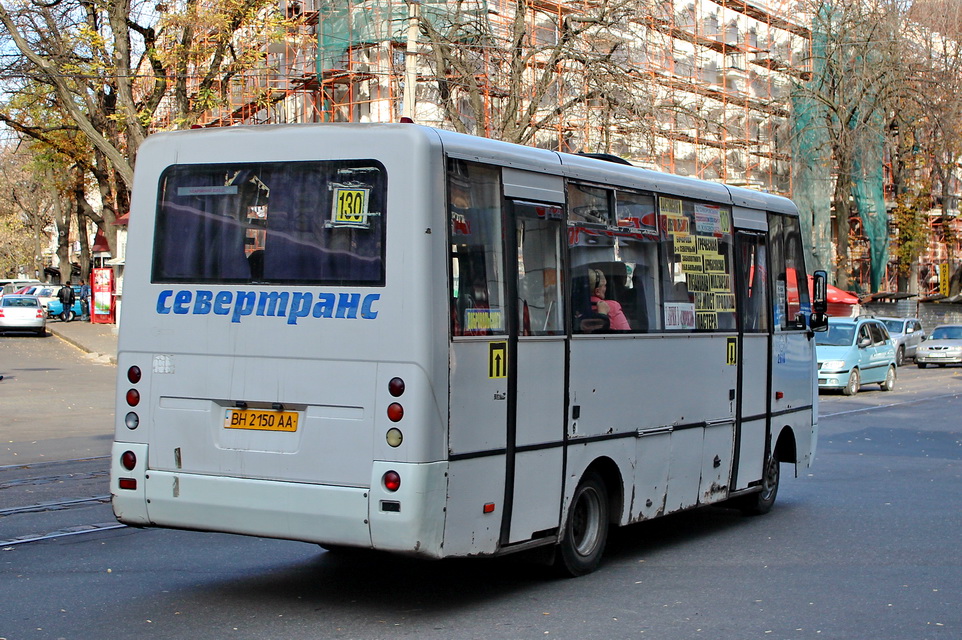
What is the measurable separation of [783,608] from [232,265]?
12.5 feet

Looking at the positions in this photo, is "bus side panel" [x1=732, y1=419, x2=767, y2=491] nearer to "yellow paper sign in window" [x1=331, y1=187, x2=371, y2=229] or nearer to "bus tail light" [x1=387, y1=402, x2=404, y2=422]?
"bus tail light" [x1=387, y1=402, x2=404, y2=422]

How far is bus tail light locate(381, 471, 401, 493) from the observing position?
258 inches

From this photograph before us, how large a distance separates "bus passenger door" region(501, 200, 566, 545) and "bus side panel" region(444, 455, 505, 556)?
119mm

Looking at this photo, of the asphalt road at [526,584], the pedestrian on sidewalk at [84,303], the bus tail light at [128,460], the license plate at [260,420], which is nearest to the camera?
the asphalt road at [526,584]

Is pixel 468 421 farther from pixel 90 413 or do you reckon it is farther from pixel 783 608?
pixel 90 413

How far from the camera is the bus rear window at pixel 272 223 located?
6863 mm

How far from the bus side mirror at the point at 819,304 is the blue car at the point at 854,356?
1465cm

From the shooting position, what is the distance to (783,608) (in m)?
7.41

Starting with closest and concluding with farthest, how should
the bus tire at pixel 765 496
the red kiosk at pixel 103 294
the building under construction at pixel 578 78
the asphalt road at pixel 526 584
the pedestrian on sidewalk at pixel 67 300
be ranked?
1. the asphalt road at pixel 526 584
2. the bus tire at pixel 765 496
3. the building under construction at pixel 578 78
4. the red kiosk at pixel 103 294
5. the pedestrian on sidewalk at pixel 67 300

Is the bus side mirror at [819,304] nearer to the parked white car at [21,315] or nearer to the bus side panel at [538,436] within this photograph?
the bus side panel at [538,436]

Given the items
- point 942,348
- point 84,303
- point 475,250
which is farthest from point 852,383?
point 84,303

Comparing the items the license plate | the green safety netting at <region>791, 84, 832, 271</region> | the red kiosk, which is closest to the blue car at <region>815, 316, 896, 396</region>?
the green safety netting at <region>791, 84, 832, 271</region>

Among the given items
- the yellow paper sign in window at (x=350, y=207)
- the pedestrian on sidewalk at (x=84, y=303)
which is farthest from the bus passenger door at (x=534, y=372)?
the pedestrian on sidewalk at (x=84, y=303)

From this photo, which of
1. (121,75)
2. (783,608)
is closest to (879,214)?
(121,75)
